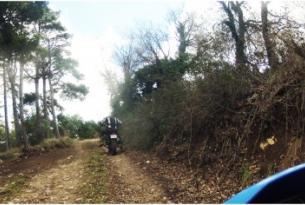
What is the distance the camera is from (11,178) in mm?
13430

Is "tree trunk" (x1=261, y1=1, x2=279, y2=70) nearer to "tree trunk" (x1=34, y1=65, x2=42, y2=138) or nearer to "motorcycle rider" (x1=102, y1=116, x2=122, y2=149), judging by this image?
"motorcycle rider" (x1=102, y1=116, x2=122, y2=149)

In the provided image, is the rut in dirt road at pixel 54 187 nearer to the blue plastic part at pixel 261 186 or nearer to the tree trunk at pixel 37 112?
the blue plastic part at pixel 261 186

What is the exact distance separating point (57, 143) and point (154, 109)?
10.1 meters

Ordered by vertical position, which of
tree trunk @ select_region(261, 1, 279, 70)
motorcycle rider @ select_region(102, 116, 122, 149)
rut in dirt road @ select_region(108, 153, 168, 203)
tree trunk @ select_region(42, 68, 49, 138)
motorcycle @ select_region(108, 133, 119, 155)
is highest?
tree trunk @ select_region(42, 68, 49, 138)

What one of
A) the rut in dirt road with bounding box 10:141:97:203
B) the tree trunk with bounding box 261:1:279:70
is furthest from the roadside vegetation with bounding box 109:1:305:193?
the rut in dirt road with bounding box 10:141:97:203

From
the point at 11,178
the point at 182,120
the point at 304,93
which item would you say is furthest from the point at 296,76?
the point at 11,178

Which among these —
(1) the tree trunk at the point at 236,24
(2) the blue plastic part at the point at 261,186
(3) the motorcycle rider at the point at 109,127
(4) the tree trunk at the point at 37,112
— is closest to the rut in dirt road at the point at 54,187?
(3) the motorcycle rider at the point at 109,127

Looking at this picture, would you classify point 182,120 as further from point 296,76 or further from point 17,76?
point 17,76

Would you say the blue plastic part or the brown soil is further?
the brown soil

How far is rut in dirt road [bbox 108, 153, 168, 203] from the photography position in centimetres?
920

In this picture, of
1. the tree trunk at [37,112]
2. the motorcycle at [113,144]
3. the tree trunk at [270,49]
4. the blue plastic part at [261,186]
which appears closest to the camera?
the blue plastic part at [261,186]

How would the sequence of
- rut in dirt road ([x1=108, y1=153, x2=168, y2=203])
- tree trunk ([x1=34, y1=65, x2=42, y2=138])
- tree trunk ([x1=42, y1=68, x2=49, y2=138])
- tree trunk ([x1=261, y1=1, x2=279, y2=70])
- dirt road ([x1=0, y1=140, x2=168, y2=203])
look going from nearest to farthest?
1. rut in dirt road ([x1=108, y1=153, x2=168, y2=203])
2. dirt road ([x1=0, y1=140, x2=168, y2=203])
3. tree trunk ([x1=261, y1=1, x2=279, y2=70])
4. tree trunk ([x1=34, y1=65, x2=42, y2=138])
5. tree trunk ([x1=42, y1=68, x2=49, y2=138])

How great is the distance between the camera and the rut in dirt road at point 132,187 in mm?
9203

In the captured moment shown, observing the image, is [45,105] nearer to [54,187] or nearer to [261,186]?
[54,187]
